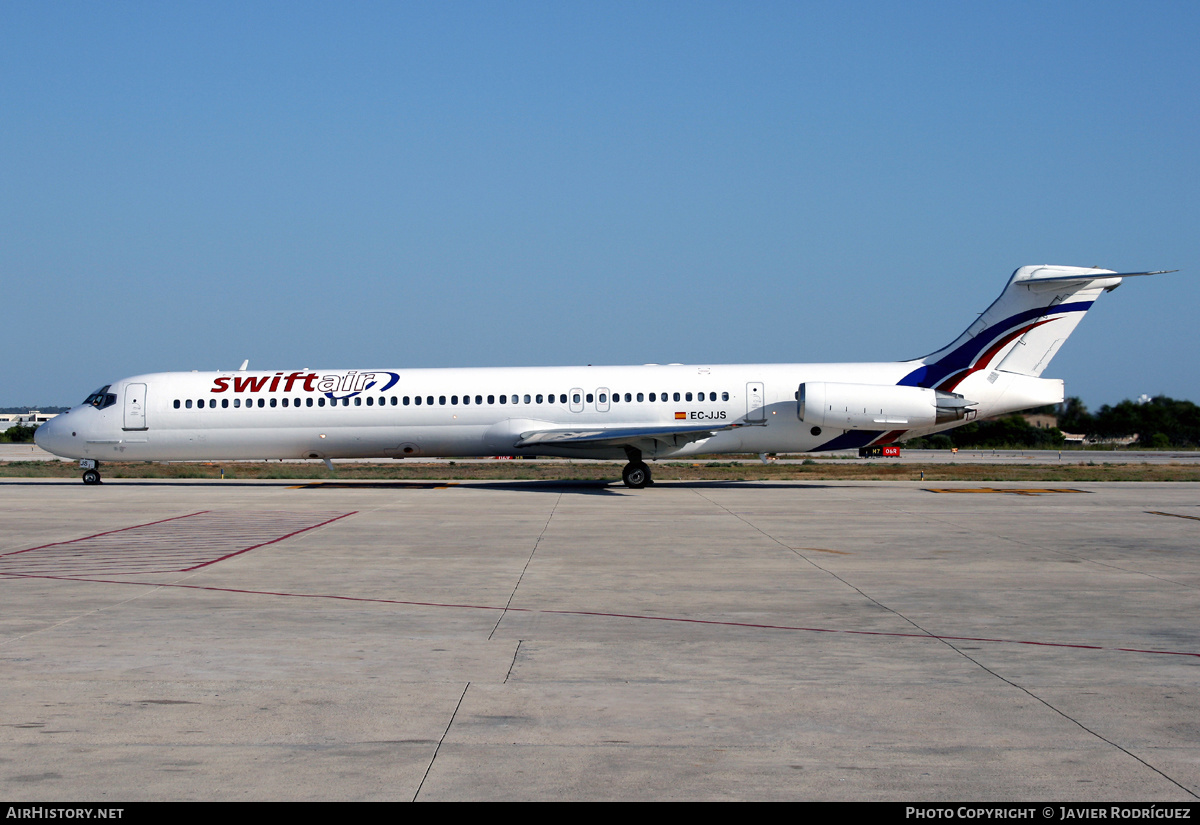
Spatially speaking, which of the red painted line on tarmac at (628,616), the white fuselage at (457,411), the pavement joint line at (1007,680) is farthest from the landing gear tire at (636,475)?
the red painted line on tarmac at (628,616)

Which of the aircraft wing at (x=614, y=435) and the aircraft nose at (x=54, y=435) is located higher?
the aircraft nose at (x=54, y=435)

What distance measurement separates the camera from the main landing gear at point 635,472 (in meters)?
26.6

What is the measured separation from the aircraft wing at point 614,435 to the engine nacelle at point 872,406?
86.9 inches

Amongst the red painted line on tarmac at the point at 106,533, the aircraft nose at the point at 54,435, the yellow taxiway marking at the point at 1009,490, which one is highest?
the aircraft nose at the point at 54,435

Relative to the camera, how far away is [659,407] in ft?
88.1

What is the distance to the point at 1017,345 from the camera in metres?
26.0

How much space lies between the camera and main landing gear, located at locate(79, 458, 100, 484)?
28.6m

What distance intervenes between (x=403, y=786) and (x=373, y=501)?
1830cm

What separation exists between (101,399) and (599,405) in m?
14.2

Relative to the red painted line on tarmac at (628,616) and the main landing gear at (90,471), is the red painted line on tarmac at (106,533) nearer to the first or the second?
the red painted line on tarmac at (628,616)

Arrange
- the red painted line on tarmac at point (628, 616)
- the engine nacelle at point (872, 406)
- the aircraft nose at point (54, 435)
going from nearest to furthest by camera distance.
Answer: the red painted line on tarmac at point (628, 616) < the engine nacelle at point (872, 406) < the aircraft nose at point (54, 435)

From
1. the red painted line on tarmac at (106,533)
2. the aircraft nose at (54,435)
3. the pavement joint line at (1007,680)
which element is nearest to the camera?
the pavement joint line at (1007,680)

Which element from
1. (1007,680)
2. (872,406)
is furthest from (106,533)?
(872,406)

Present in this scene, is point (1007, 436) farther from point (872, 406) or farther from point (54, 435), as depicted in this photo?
point (54, 435)
